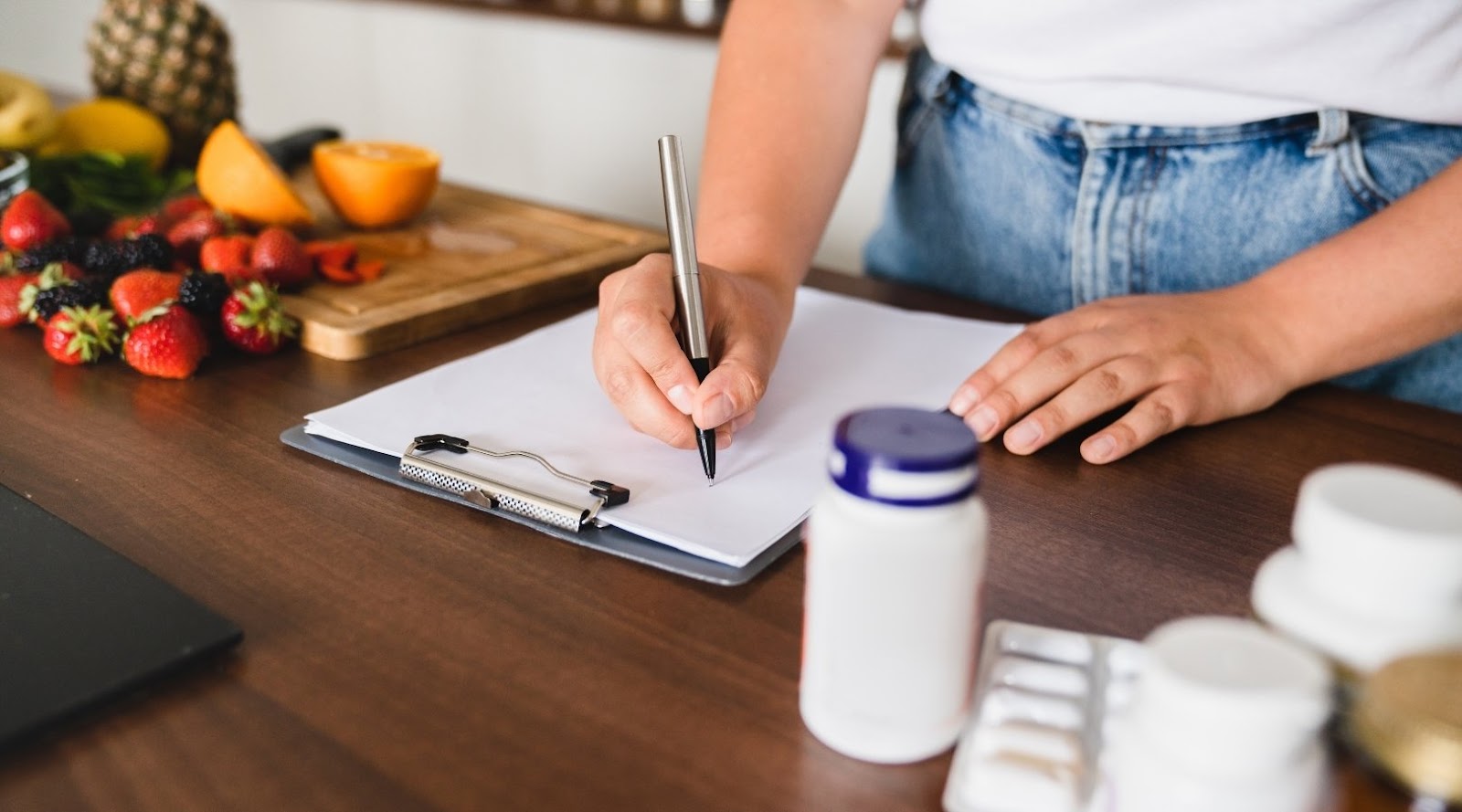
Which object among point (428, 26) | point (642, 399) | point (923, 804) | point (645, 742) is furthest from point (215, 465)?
point (428, 26)

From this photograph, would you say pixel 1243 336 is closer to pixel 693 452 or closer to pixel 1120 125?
pixel 1120 125

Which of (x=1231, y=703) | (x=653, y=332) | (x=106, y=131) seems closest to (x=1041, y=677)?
(x=1231, y=703)

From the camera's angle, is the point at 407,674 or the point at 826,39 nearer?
the point at 407,674

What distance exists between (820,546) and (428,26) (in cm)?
281

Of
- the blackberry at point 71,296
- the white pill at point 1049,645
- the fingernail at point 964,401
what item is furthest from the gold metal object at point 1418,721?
the blackberry at point 71,296

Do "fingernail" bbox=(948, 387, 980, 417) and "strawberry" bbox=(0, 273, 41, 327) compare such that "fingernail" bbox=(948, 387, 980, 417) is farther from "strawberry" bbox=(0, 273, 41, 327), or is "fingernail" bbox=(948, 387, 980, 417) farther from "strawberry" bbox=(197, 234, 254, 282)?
"strawberry" bbox=(0, 273, 41, 327)

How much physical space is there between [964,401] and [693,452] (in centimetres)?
19

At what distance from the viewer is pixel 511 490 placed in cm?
66

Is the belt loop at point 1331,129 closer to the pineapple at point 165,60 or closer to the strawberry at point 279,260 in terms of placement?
the strawberry at point 279,260

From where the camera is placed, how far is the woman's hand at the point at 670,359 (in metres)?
0.71

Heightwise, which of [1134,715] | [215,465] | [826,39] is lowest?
[215,465]

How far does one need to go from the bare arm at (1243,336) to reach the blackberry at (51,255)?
756mm

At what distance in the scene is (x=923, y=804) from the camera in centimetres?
44

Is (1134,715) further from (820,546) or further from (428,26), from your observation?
(428,26)
